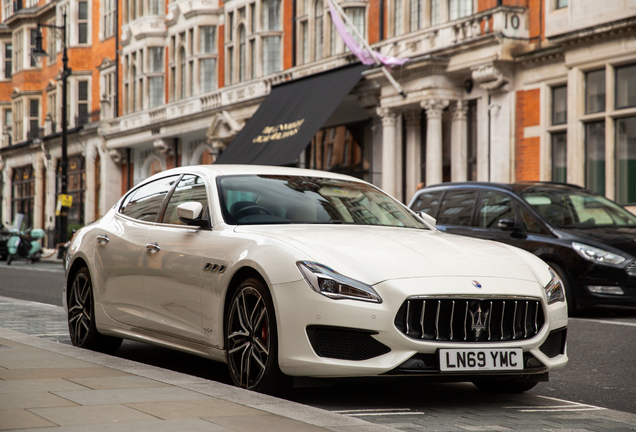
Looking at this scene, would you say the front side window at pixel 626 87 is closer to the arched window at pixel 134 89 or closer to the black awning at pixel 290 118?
the black awning at pixel 290 118

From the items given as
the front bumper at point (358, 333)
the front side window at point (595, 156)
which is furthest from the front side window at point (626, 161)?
the front bumper at point (358, 333)

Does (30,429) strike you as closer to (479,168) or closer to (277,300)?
(277,300)

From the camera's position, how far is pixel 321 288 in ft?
17.1

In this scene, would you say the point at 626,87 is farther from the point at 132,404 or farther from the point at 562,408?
the point at 132,404

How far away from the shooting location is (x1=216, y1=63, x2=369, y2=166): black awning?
24.5m

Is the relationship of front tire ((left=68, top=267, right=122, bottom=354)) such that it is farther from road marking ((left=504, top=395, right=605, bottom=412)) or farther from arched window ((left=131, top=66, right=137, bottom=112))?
arched window ((left=131, top=66, right=137, bottom=112))

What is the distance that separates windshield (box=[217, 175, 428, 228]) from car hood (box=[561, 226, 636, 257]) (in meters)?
5.25

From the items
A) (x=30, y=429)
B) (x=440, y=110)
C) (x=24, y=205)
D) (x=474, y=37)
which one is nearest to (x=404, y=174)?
(x=440, y=110)

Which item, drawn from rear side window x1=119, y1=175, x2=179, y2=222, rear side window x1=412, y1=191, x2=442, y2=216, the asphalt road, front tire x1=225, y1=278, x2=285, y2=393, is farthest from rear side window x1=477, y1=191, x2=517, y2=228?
front tire x1=225, y1=278, x2=285, y2=393

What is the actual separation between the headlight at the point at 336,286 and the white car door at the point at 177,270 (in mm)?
1105

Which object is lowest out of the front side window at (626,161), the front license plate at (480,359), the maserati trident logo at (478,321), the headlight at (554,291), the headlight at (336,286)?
the front license plate at (480,359)

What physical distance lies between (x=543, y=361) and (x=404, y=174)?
20.0m

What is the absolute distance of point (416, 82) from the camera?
23.1 meters

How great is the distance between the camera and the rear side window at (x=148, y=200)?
7.21m
